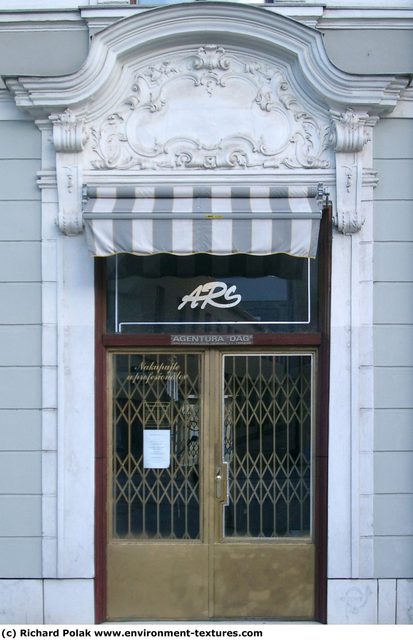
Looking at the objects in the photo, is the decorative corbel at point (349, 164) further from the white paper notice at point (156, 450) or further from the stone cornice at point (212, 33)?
the white paper notice at point (156, 450)

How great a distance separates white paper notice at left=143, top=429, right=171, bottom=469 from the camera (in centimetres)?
779

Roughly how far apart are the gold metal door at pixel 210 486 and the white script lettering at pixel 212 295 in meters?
0.43

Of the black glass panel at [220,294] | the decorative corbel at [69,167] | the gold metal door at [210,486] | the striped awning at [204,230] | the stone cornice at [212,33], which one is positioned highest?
the stone cornice at [212,33]

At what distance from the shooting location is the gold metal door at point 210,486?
772cm

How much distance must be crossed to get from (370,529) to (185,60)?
4278mm

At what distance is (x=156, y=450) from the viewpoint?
7793 mm

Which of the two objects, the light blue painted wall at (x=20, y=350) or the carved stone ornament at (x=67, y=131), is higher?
the carved stone ornament at (x=67, y=131)

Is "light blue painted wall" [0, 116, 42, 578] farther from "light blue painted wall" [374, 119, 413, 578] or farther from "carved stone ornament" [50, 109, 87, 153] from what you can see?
"light blue painted wall" [374, 119, 413, 578]

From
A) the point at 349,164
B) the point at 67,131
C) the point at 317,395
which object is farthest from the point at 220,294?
the point at 67,131

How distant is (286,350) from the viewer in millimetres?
7770

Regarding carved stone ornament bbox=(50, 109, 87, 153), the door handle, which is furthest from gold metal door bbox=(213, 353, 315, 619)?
carved stone ornament bbox=(50, 109, 87, 153)

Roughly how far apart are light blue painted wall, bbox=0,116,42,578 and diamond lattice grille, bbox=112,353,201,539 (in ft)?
2.31

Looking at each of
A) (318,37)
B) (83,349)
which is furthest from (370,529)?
(318,37)

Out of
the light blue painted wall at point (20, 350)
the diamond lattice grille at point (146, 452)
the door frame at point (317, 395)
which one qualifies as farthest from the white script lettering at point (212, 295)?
the light blue painted wall at point (20, 350)
